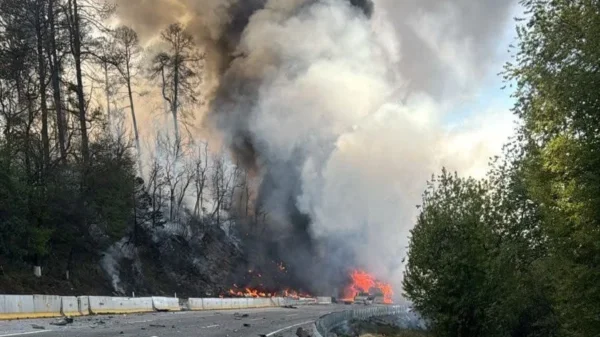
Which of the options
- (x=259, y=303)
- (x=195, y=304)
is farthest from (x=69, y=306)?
(x=259, y=303)

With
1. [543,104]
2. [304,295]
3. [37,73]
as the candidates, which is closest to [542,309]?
[543,104]

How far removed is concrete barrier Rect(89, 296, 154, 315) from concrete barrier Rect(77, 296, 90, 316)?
291 mm

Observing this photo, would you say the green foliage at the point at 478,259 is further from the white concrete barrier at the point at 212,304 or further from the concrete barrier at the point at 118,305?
the white concrete barrier at the point at 212,304

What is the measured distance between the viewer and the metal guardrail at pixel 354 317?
21139 millimetres

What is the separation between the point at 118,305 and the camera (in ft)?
90.4

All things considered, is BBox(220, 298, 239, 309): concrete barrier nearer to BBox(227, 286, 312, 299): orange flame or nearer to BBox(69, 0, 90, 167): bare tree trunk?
BBox(227, 286, 312, 299): orange flame

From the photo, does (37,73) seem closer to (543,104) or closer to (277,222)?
(543,104)

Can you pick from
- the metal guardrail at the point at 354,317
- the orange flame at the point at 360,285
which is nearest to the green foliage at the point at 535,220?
the metal guardrail at the point at 354,317

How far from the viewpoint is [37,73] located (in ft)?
109

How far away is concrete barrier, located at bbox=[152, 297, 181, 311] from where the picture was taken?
32.6 m

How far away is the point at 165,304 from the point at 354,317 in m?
11.8

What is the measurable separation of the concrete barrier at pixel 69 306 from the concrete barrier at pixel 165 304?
29.1 feet

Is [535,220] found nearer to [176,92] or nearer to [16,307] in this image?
[16,307]

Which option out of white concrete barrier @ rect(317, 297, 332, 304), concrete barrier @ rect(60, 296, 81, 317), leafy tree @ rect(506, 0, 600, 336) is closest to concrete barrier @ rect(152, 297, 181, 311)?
concrete barrier @ rect(60, 296, 81, 317)
